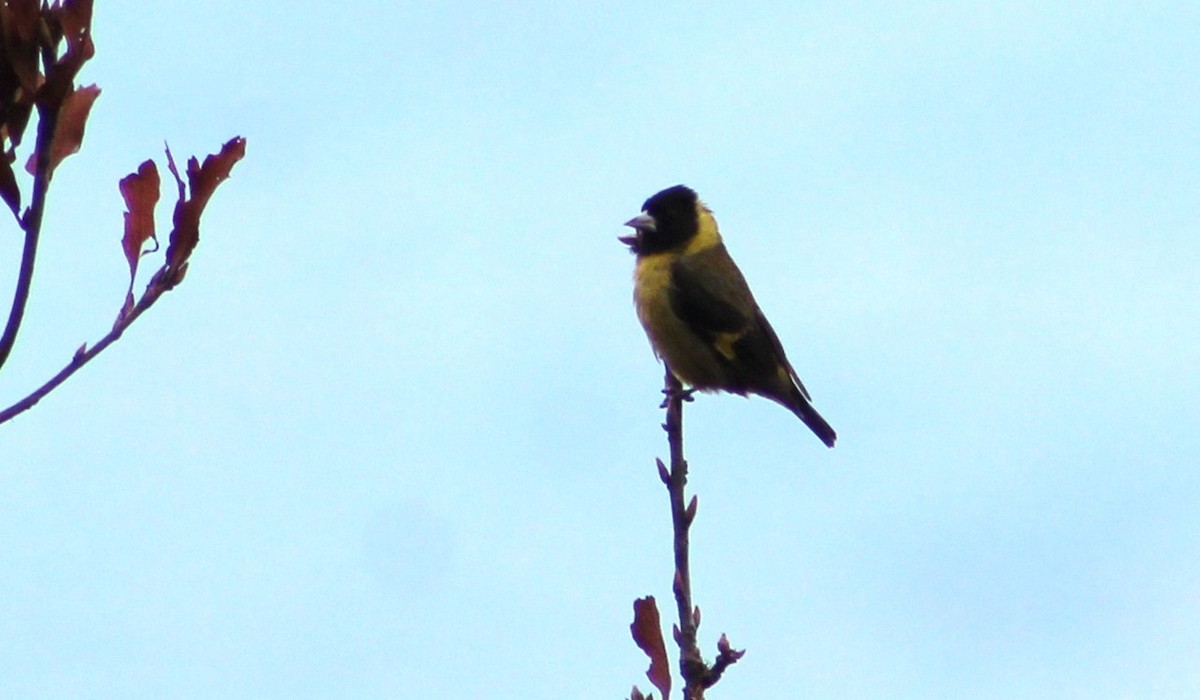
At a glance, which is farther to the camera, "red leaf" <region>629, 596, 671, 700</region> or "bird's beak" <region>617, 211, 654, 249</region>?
"bird's beak" <region>617, 211, 654, 249</region>

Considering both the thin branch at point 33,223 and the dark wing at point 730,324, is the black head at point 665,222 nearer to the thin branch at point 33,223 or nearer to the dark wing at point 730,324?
→ the dark wing at point 730,324

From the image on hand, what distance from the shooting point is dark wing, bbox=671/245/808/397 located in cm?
799

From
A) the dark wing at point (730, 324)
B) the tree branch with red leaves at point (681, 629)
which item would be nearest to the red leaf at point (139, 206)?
the tree branch with red leaves at point (681, 629)

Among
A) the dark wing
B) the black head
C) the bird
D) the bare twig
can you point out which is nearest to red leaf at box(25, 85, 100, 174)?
the bare twig

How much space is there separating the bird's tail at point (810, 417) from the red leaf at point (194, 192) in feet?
19.7

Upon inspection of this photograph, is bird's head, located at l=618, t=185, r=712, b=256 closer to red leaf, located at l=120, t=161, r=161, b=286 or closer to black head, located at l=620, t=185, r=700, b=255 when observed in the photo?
black head, located at l=620, t=185, r=700, b=255

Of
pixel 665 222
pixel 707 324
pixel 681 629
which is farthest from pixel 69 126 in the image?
pixel 665 222

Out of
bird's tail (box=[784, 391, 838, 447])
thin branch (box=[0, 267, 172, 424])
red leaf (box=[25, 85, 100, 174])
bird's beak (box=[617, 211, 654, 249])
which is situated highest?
bird's beak (box=[617, 211, 654, 249])

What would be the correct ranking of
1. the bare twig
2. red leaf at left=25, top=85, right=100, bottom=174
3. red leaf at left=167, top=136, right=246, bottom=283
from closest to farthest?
red leaf at left=25, top=85, right=100, bottom=174, red leaf at left=167, top=136, right=246, bottom=283, the bare twig

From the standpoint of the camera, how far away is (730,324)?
804 centimetres

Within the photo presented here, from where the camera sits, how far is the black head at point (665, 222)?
853cm

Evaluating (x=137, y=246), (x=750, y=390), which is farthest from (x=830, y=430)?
(x=137, y=246)

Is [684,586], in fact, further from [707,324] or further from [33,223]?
[707,324]

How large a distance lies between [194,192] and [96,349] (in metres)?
0.39
